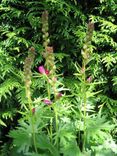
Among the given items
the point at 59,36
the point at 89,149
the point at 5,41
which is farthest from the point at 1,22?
the point at 89,149

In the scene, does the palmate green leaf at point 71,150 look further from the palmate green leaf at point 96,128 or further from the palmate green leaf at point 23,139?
the palmate green leaf at point 23,139

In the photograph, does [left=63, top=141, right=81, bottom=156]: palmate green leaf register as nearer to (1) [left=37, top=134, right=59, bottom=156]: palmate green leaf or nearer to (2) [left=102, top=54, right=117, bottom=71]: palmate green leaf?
(1) [left=37, top=134, right=59, bottom=156]: palmate green leaf

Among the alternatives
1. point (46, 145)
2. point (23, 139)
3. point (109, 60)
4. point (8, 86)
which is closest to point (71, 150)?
point (46, 145)

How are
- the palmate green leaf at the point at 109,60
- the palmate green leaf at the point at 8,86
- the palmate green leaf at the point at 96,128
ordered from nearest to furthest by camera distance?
the palmate green leaf at the point at 96,128
the palmate green leaf at the point at 8,86
the palmate green leaf at the point at 109,60

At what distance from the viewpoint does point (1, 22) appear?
371 cm

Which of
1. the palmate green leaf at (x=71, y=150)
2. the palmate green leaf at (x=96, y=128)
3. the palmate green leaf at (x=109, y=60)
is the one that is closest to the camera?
the palmate green leaf at (x=71, y=150)

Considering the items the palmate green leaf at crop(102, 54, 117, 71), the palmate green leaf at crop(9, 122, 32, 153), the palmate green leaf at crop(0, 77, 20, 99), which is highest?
the palmate green leaf at crop(102, 54, 117, 71)

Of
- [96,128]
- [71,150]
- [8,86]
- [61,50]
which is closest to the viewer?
[71,150]

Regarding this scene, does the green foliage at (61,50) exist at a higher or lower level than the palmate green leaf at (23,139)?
higher

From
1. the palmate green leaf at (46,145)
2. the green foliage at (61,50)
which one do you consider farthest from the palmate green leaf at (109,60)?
the palmate green leaf at (46,145)

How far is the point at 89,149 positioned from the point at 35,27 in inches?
50.6

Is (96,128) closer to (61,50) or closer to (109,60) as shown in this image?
(109,60)

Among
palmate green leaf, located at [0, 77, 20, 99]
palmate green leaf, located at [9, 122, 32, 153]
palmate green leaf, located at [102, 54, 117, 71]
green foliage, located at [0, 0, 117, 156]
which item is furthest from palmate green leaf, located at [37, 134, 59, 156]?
palmate green leaf, located at [102, 54, 117, 71]

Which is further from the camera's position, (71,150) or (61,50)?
(61,50)
